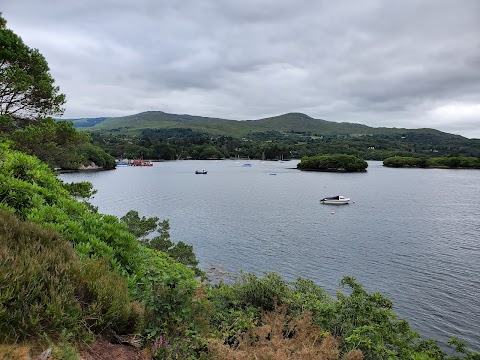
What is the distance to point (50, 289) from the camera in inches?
215

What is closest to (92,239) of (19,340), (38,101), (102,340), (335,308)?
(102,340)

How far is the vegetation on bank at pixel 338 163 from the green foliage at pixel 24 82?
6392 inches

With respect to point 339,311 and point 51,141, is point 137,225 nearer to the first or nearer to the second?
point 51,141

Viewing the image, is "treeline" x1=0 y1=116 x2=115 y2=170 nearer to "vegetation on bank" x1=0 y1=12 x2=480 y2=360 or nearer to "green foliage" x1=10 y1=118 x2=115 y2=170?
"green foliage" x1=10 y1=118 x2=115 y2=170

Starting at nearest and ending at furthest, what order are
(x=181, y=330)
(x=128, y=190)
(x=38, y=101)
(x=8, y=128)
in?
(x=181, y=330), (x=8, y=128), (x=38, y=101), (x=128, y=190)

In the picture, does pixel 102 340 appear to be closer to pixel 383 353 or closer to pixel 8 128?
pixel 383 353

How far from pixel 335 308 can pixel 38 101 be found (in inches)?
834

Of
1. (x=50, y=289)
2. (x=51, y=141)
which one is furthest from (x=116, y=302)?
(x=51, y=141)

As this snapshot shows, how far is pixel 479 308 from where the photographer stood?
71.4 feet


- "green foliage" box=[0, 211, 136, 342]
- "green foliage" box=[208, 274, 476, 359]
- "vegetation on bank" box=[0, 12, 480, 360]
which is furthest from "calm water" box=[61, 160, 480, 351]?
"green foliage" box=[0, 211, 136, 342]

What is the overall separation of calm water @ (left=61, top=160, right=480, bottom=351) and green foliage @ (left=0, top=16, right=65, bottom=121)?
63.0 ft

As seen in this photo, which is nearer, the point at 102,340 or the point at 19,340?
the point at 19,340

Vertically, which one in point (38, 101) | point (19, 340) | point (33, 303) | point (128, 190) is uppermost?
point (38, 101)

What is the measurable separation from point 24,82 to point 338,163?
545 ft
